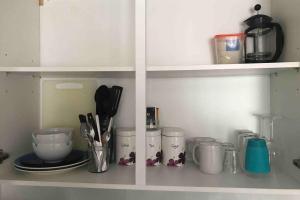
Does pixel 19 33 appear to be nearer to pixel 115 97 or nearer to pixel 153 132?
pixel 115 97

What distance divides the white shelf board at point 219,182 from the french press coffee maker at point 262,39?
423 millimetres

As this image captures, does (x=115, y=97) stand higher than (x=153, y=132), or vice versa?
(x=115, y=97)

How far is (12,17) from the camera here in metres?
0.89

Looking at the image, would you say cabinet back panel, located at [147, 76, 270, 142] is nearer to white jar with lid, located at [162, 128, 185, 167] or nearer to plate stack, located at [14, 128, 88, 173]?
white jar with lid, located at [162, 128, 185, 167]

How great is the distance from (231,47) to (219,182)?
1.59ft

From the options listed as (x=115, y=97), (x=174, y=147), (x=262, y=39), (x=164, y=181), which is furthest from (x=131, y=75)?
(x=262, y=39)

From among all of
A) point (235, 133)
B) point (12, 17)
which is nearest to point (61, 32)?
point (12, 17)

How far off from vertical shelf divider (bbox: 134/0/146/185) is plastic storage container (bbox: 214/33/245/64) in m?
0.32

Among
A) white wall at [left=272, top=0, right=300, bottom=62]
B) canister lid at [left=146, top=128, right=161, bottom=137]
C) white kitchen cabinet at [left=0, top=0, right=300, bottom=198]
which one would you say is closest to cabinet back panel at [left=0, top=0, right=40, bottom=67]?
white kitchen cabinet at [left=0, top=0, right=300, bottom=198]

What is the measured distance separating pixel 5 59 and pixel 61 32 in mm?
300

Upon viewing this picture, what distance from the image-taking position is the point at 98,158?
853mm

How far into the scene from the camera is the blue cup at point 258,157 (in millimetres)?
780

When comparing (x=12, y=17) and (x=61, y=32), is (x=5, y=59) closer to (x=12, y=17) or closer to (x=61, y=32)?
(x=12, y=17)

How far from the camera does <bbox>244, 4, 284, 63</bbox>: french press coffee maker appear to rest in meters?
0.83
